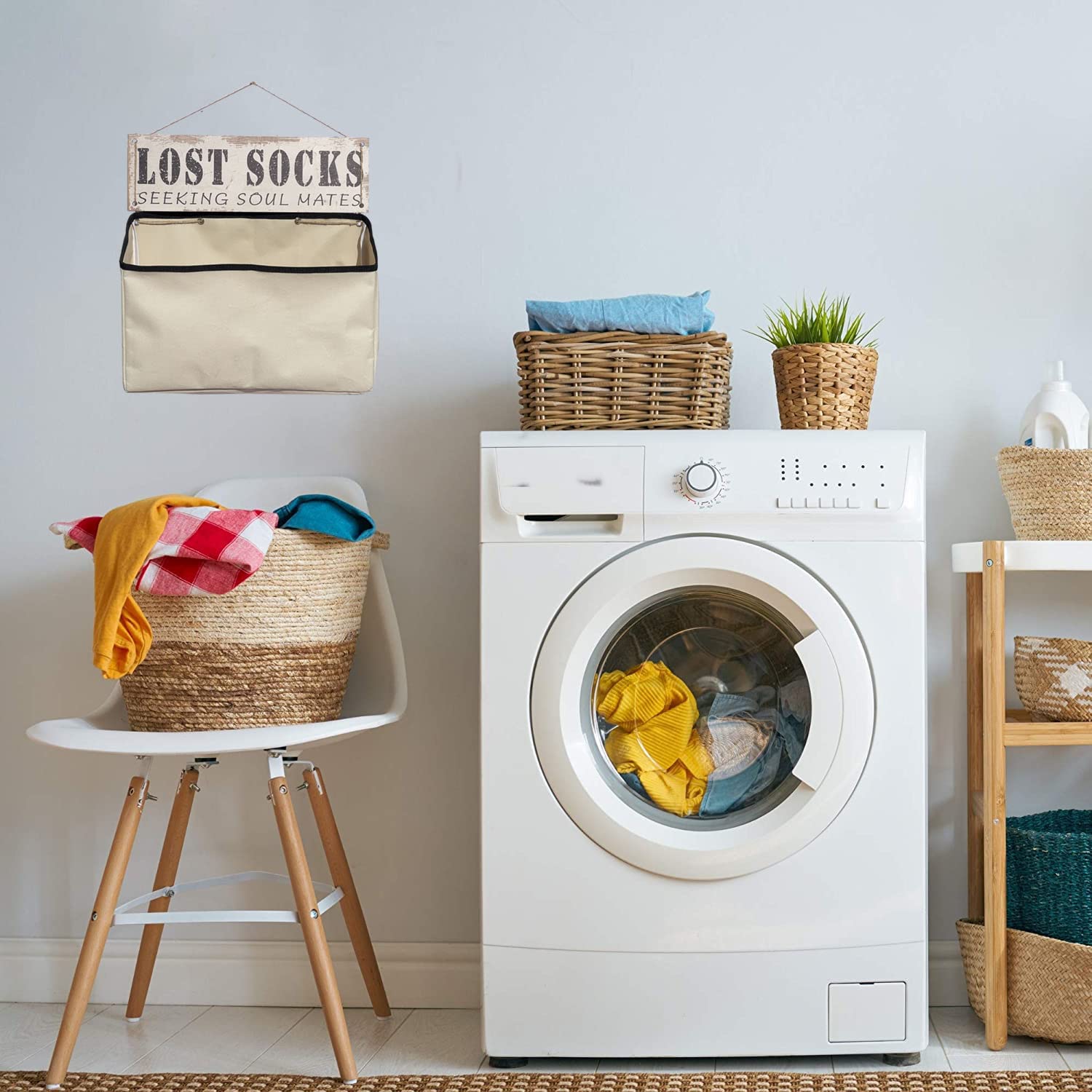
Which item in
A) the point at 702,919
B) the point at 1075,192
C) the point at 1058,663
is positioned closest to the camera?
the point at 702,919

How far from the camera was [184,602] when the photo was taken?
1.52 metres

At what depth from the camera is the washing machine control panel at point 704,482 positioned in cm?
149

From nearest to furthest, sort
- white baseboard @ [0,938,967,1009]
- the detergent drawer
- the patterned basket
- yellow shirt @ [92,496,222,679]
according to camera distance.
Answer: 1. yellow shirt @ [92,496,222,679]
2. the detergent drawer
3. the patterned basket
4. white baseboard @ [0,938,967,1009]

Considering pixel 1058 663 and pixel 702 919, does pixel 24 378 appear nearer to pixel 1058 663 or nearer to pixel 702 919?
pixel 702 919

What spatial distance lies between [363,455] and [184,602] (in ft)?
1.68

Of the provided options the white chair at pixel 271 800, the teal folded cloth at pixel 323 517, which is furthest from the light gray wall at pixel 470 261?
the teal folded cloth at pixel 323 517

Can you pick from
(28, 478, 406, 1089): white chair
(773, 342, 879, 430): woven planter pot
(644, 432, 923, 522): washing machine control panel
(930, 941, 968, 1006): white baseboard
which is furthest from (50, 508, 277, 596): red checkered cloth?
(930, 941, 968, 1006): white baseboard

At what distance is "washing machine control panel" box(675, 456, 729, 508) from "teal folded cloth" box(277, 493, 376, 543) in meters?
0.45

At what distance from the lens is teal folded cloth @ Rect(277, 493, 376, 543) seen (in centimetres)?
154

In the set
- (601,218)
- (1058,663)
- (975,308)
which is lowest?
(1058,663)

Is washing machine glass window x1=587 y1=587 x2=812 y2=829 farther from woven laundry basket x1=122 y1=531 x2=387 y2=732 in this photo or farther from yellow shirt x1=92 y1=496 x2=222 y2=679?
yellow shirt x1=92 y1=496 x2=222 y2=679

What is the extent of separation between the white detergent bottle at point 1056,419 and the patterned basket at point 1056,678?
1.04 feet

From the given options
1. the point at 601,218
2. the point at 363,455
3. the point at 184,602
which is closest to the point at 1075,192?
the point at 601,218

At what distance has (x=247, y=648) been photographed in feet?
5.04
